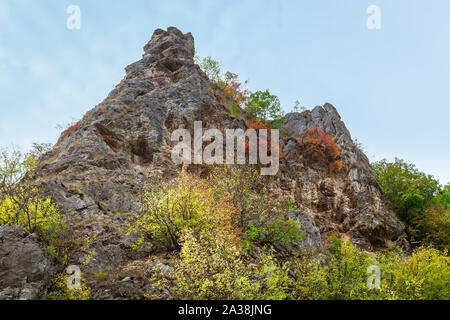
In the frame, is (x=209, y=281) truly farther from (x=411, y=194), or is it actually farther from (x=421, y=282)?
(x=411, y=194)

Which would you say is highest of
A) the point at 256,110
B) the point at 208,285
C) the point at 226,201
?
the point at 256,110

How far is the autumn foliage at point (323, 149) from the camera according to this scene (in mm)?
33719

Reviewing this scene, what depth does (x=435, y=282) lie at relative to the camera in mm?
11688

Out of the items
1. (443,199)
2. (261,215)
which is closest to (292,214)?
(261,215)

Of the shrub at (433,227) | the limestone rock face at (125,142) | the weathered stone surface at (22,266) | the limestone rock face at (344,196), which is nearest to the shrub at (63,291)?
Answer: the weathered stone surface at (22,266)

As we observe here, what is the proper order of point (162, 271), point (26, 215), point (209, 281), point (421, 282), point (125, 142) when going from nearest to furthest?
point (209, 281), point (162, 271), point (421, 282), point (26, 215), point (125, 142)

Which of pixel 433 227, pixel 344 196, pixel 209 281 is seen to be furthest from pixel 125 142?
pixel 433 227

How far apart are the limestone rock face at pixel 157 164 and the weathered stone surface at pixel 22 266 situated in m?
4.38

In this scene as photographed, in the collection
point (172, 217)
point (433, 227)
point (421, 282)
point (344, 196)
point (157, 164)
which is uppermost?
point (157, 164)

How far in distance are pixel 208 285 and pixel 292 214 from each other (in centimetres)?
1441

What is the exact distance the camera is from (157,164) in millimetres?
25312

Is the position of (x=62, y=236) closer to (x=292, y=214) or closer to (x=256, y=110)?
(x=292, y=214)

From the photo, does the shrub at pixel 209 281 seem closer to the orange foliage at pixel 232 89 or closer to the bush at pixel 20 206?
the bush at pixel 20 206

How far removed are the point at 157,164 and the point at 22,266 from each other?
16835 millimetres
